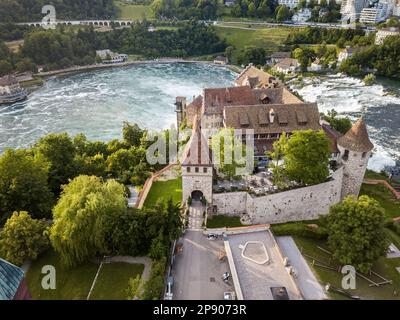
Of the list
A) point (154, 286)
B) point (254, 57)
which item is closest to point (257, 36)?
point (254, 57)

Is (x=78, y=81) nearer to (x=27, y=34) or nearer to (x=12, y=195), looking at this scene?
(x=27, y=34)

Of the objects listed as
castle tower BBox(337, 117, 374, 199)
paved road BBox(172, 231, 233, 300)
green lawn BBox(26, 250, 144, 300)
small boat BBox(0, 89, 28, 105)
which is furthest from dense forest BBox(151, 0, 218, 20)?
green lawn BBox(26, 250, 144, 300)

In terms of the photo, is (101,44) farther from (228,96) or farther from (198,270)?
(198,270)

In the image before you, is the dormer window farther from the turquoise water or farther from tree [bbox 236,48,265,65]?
tree [bbox 236,48,265,65]

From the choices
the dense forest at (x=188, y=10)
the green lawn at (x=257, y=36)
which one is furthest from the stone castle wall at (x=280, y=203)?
the dense forest at (x=188, y=10)

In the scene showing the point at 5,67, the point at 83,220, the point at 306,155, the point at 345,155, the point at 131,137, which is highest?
the point at 306,155
